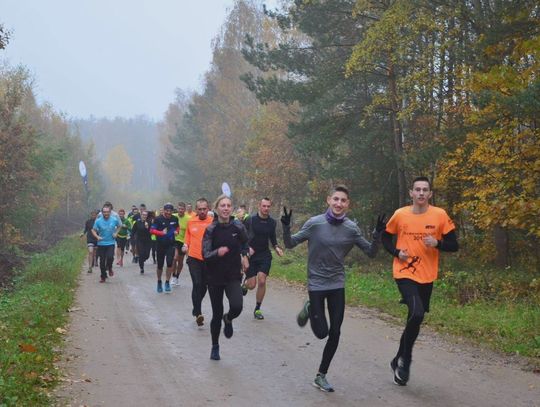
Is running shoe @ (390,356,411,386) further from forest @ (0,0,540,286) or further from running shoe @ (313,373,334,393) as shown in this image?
forest @ (0,0,540,286)

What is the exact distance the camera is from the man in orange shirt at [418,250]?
21.0ft

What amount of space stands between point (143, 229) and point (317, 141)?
6418 millimetres

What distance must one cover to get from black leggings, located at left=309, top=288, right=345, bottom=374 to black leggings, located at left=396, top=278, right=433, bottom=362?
0.65 meters

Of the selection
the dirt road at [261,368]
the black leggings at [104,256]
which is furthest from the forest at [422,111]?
the black leggings at [104,256]

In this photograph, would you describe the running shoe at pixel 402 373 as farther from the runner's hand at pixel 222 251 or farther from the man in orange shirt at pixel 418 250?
the runner's hand at pixel 222 251

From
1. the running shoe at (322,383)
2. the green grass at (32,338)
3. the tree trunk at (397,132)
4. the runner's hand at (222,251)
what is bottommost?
the green grass at (32,338)

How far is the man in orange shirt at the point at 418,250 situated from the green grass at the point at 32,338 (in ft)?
12.0

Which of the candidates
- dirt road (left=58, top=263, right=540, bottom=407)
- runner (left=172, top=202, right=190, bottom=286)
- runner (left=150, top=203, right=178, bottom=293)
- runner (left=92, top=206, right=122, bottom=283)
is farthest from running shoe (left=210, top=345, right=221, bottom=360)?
runner (left=92, top=206, right=122, bottom=283)

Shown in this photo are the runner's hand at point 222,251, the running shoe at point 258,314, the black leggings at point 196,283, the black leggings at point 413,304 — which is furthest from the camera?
the running shoe at point 258,314

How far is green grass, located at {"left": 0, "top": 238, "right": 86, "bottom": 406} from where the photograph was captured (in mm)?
6109

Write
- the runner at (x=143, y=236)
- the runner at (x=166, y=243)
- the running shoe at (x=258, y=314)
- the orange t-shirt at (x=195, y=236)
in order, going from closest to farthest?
the orange t-shirt at (x=195, y=236)
the running shoe at (x=258, y=314)
the runner at (x=166, y=243)
the runner at (x=143, y=236)

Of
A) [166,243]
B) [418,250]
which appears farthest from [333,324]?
[166,243]

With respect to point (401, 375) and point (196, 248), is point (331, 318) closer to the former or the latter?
point (401, 375)

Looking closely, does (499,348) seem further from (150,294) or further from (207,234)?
(150,294)
